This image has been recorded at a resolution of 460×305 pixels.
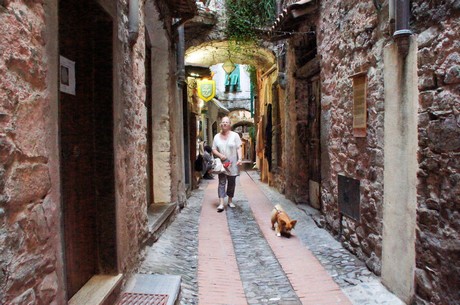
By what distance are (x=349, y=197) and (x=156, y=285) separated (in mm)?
2209

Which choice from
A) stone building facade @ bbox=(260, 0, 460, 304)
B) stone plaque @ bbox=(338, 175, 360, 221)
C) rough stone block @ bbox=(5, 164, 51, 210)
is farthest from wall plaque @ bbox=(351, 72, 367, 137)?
rough stone block @ bbox=(5, 164, 51, 210)

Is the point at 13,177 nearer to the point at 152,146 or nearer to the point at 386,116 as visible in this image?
the point at 386,116

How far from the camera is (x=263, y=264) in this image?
3.99 meters

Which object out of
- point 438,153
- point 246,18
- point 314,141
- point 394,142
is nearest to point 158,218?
point 394,142

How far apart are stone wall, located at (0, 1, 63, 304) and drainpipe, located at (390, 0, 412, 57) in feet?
7.57

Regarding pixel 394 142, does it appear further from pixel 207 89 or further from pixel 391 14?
pixel 207 89

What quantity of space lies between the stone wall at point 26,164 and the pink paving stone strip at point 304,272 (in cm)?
209

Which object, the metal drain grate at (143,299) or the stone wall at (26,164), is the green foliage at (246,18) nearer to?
the metal drain grate at (143,299)

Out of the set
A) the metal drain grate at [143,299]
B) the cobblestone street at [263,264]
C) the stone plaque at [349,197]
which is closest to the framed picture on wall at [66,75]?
the metal drain grate at [143,299]

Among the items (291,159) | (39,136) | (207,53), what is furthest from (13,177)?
(207,53)

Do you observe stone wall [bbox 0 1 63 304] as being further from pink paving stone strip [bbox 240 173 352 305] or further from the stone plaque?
the stone plaque

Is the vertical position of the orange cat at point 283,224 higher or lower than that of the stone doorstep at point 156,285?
higher

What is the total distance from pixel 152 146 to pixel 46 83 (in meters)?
4.25

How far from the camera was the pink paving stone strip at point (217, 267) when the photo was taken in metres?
3.19
